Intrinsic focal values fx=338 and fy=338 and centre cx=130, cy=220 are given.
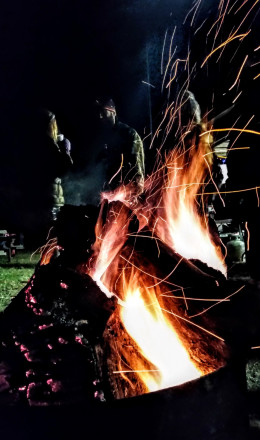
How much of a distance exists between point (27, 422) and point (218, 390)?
1.07 meters

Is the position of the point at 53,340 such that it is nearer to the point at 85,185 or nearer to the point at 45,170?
the point at 45,170

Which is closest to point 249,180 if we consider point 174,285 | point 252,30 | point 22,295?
point 174,285

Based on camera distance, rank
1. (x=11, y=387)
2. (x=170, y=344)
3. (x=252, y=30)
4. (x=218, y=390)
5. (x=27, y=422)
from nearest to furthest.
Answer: (x=27, y=422), (x=218, y=390), (x=11, y=387), (x=170, y=344), (x=252, y=30)

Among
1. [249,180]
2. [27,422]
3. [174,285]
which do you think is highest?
[249,180]

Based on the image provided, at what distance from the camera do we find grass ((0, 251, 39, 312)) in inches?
262

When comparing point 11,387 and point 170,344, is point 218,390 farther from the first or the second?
point 11,387

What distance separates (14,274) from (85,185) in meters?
3.80

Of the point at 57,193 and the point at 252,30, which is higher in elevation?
the point at 252,30

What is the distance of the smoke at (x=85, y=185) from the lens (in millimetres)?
10344

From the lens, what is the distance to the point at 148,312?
2.93 metres

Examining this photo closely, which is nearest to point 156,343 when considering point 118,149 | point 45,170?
point 45,170

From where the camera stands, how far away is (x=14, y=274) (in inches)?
329

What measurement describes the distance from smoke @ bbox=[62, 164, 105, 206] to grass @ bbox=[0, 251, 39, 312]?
7.77 feet

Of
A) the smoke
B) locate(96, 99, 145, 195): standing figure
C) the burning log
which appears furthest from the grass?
the burning log
